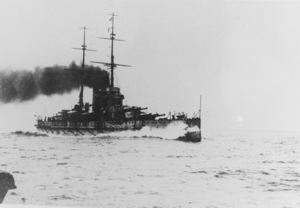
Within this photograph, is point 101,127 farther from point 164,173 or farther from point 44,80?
point 164,173

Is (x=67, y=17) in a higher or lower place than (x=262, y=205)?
higher

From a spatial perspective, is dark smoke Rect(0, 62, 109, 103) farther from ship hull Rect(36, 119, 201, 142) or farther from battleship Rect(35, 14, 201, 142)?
ship hull Rect(36, 119, 201, 142)

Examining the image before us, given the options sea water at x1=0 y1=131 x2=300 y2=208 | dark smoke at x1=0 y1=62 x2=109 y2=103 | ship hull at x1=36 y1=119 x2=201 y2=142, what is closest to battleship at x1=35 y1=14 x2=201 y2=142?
ship hull at x1=36 y1=119 x2=201 y2=142

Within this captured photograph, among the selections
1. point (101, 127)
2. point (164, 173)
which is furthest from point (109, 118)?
point (164, 173)

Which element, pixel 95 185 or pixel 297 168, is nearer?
pixel 297 168

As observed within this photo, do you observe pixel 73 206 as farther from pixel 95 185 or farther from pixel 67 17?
pixel 67 17

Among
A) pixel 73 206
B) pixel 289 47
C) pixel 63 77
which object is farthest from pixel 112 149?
pixel 289 47
